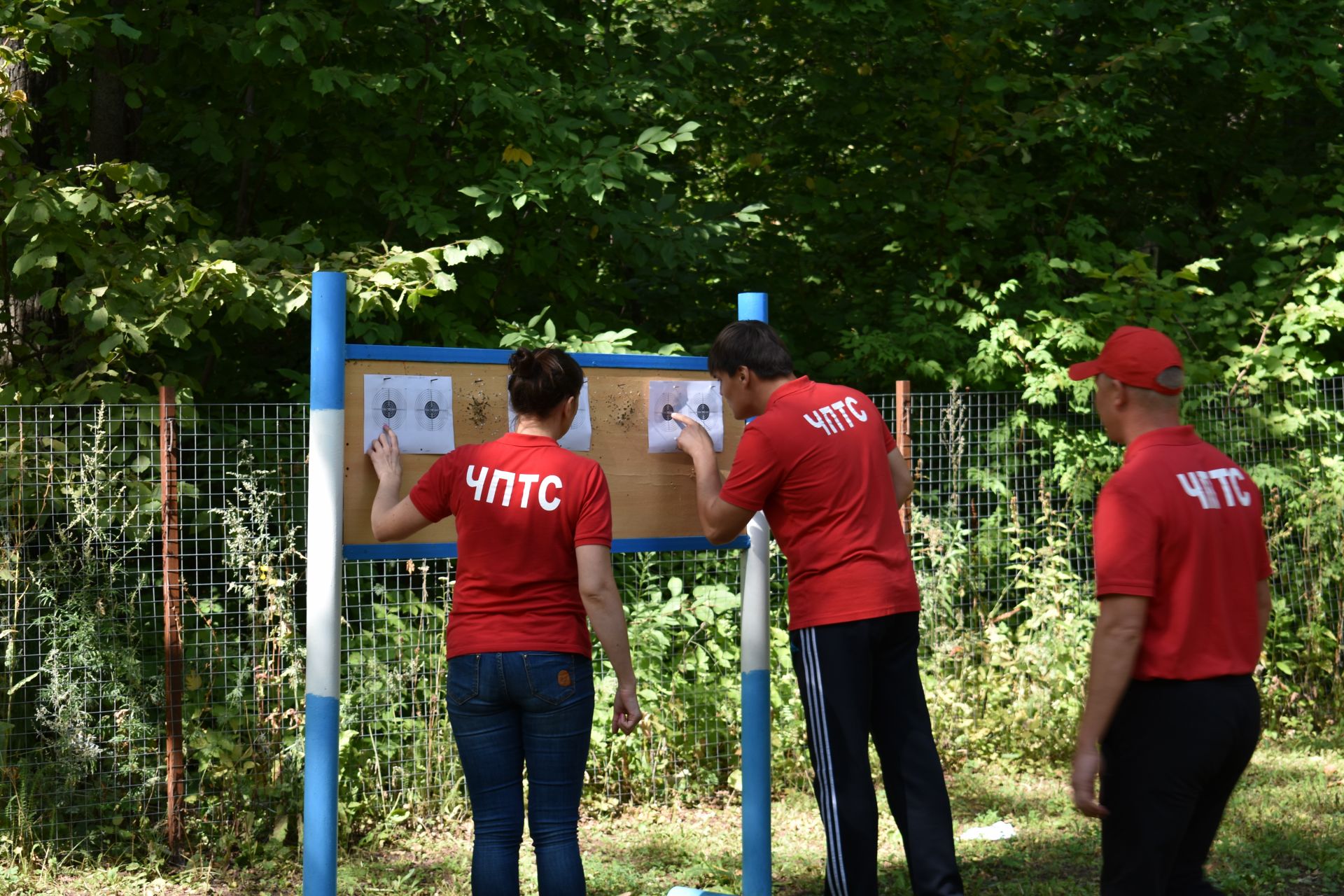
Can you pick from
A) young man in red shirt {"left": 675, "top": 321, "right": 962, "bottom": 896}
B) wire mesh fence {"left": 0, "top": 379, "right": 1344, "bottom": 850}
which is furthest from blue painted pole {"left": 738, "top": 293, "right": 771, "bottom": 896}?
wire mesh fence {"left": 0, "top": 379, "right": 1344, "bottom": 850}

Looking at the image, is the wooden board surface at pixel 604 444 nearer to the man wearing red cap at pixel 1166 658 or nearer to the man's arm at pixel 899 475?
the man's arm at pixel 899 475

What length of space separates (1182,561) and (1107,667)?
287 millimetres

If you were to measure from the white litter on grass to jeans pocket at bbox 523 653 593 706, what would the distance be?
9.31 ft

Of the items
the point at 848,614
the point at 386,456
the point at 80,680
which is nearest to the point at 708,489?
the point at 848,614

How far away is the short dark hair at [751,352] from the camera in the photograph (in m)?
3.75

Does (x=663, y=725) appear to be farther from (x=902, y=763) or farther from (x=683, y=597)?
(x=902, y=763)

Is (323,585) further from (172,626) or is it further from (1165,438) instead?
(1165,438)

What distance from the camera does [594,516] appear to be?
3.29m

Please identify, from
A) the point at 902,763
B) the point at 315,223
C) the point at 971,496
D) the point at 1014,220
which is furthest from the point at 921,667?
the point at 315,223

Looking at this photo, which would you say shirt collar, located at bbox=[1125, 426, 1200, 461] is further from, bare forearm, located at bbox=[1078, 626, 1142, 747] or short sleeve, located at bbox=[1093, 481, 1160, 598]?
bare forearm, located at bbox=[1078, 626, 1142, 747]

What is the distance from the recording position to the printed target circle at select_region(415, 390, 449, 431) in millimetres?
3807

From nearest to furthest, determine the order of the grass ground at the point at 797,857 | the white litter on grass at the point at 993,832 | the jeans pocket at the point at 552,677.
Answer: the jeans pocket at the point at 552,677, the grass ground at the point at 797,857, the white litter on grass at the point at 993,832

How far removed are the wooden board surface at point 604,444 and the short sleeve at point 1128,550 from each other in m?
1.82

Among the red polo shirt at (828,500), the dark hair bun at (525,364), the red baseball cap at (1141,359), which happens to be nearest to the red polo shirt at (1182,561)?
the red baseball cap at (1141,359)
